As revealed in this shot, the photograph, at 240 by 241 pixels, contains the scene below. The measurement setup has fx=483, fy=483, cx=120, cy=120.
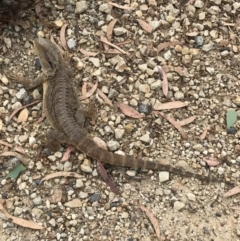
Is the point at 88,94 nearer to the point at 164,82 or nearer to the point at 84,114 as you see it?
the point at 84,114

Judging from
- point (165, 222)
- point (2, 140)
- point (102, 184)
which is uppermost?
point (2, 140)

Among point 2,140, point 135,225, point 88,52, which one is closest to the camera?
point 135,225

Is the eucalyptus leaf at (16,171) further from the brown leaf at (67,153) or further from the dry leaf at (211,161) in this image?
the dry leaf at (211,161)

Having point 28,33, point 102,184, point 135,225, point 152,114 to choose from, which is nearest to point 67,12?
point 28,33

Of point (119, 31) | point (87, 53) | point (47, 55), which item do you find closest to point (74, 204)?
point (47, 55)

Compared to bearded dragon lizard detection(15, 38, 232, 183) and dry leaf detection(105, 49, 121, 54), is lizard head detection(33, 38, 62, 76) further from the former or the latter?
dry leaf detection(105, 49, 121, 54)

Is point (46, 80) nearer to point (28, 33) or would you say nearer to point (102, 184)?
point (28, 33)

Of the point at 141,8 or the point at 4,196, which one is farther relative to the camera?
the point at 141,8
